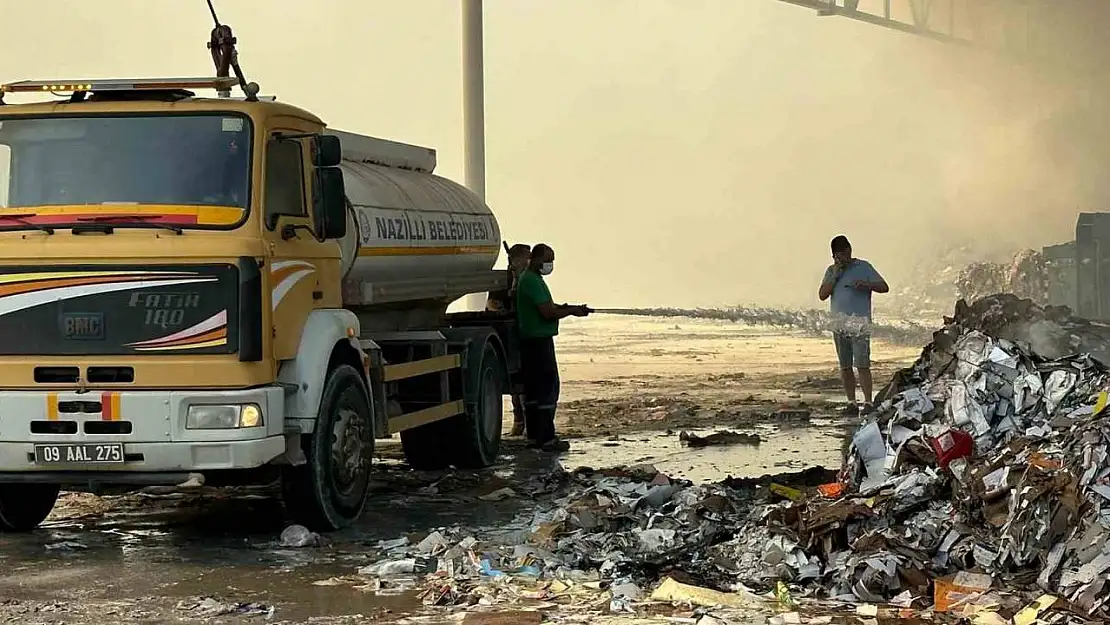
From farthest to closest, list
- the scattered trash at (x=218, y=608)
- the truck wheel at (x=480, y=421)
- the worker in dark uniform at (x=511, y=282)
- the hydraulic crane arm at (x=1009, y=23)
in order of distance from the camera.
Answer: the hydraulic crane arm at (x=1009, y=23), the worker in dark uniform at (x=511, y=282), the truck wheel at (x=480, y=421), the scattered trash at (x=218, y=608)

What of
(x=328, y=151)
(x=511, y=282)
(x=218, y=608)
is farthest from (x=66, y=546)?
(x=511, y=282)

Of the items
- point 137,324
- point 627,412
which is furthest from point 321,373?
point 627,412

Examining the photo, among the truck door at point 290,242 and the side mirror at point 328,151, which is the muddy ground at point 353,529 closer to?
the truck door at point 290,242

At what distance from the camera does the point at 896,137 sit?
4416cm

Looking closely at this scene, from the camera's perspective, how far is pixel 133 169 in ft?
27.6

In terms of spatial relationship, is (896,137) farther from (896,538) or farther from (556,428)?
(896,538)

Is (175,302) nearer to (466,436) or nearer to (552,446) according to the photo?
(466,436)

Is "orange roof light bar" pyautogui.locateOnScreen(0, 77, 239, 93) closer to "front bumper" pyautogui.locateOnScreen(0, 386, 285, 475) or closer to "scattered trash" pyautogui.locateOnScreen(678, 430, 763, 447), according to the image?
"front bumper" pyautogui.locateOnScreen(0, 386, 285, 475)

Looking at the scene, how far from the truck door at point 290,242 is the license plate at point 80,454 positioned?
1.02 meters

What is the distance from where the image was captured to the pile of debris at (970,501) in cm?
703

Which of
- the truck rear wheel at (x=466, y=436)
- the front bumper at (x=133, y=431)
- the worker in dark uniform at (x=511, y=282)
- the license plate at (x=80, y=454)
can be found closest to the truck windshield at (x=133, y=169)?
the front bumper at (x=133, y=431)

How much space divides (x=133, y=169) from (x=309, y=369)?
4.96 feet

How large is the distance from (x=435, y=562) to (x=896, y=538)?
2.43 meters

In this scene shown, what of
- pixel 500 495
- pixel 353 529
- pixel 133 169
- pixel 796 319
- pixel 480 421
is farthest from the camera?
pixel 796 319
